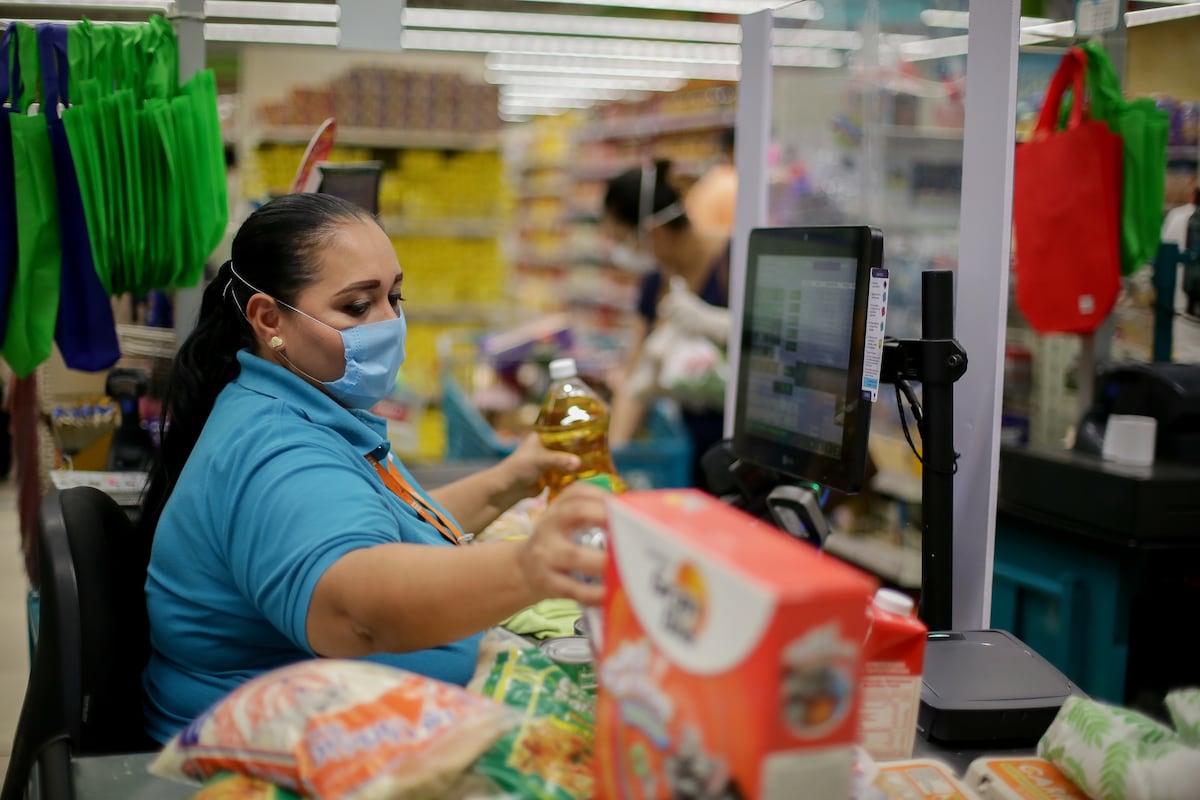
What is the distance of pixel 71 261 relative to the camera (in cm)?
240

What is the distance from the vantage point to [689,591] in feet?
2.61

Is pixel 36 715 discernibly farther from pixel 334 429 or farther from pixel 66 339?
pixel 66 339

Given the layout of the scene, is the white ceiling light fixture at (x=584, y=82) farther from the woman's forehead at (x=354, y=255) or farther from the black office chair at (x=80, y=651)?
the black office chair at (x=80, y=651)

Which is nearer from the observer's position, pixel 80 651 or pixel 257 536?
pixel 257 536

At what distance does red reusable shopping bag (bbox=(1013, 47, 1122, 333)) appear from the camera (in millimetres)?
3188

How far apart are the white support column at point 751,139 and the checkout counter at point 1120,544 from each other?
111 cm

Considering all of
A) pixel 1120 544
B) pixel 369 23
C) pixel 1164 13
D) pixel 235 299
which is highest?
pixel 1164 13

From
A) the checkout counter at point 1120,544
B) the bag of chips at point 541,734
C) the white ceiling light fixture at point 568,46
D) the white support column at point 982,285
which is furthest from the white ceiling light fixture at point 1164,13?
the white ceiling light fixture at point 568,46

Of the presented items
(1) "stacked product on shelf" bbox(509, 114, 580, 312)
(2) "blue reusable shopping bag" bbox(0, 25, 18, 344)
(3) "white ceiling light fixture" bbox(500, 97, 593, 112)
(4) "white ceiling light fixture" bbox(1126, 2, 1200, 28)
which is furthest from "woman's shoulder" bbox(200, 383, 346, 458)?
(3) "white ceiling light fixture" bbox(500, 97, 593, 112)

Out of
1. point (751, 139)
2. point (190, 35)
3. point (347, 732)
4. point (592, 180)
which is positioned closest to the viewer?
point (347, 732)

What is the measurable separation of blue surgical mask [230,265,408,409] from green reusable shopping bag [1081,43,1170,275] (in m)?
2.40

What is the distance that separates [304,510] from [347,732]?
38cm

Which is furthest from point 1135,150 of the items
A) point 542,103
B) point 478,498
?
point 542,103

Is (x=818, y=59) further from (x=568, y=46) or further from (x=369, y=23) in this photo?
(x=568, y=46)
